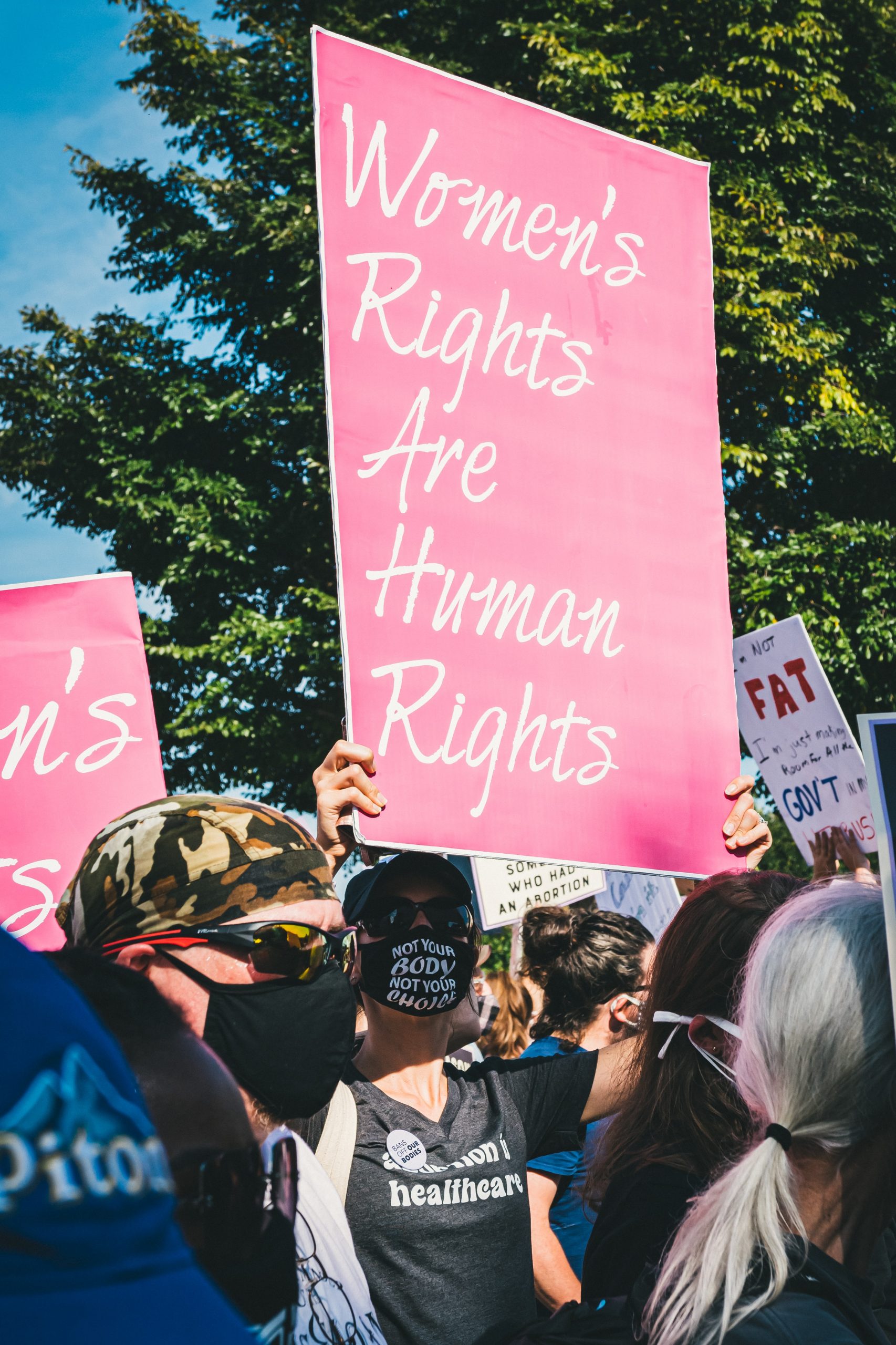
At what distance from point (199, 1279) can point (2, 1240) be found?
3.7 inches

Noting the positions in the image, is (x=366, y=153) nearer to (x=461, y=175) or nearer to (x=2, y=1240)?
(x=461, y=175)

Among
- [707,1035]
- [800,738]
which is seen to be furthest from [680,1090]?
[800,738]

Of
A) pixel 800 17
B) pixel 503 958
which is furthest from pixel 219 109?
pixel 503 958

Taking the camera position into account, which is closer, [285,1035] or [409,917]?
[285,1035]

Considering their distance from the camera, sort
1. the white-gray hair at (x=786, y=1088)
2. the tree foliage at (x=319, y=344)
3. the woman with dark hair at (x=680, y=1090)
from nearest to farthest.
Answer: the white-gray hair at (x=786, y=1088) < the woman with dark hair at (x=680, y=1090) < the tree foliage at (x=319, y=344)

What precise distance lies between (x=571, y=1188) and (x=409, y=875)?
0.73m

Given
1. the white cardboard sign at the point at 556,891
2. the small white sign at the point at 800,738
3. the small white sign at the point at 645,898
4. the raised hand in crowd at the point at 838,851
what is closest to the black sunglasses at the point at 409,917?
the raised hand in crowd at the point at 838,851

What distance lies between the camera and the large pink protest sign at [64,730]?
2969mm

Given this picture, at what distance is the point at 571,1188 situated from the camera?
2301 mm

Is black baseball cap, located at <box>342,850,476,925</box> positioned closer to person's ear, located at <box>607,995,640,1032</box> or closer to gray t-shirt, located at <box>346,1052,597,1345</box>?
gray t-shirt, located at <box>346,1052,597,1345</box>

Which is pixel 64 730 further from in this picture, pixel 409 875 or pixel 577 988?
pixel 577 988

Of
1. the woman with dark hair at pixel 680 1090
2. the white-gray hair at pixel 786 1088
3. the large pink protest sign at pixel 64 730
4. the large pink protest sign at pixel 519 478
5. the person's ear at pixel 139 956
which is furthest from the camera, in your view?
the large pink protest sign at pixel 64 730

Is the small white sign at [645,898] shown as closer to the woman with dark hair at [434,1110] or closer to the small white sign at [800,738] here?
the small white sign at [800,738]

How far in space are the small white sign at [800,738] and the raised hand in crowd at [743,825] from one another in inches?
69.7
